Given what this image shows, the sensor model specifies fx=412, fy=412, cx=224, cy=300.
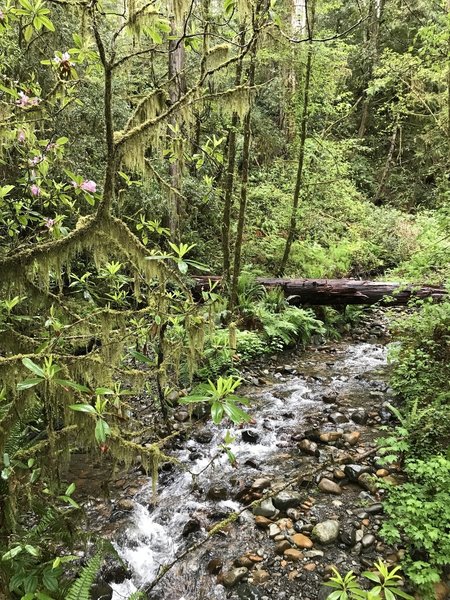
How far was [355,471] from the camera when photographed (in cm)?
484

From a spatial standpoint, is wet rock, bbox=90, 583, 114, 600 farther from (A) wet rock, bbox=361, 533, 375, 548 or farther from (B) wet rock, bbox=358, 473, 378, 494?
(B) wet rock, bbox=358, 473, 378, 494

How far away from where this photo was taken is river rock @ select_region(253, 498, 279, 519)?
14.6 ft

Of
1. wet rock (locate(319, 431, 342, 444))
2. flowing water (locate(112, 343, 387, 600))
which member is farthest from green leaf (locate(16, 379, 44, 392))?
wet rock (locate(319, 431, 342, 444))

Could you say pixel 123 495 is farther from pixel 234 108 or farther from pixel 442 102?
pixel 442 102

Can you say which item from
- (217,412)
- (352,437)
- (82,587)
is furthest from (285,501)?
(217,412)

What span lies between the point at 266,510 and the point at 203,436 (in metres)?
1.57

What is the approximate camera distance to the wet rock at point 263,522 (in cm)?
431

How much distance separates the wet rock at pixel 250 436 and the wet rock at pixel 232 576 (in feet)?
6.60

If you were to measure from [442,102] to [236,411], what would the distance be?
10380mm

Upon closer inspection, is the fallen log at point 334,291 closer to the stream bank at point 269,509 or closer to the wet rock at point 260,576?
the stream bank at point 269,509

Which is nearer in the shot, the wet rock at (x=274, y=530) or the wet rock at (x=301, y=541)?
the wet rock at (x=301, y=541)

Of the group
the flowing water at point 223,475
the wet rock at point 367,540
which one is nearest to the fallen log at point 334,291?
the flowing water at point 223,475

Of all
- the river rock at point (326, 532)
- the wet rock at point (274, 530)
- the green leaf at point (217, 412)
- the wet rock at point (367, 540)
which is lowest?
the wet rock at point (274, 530)

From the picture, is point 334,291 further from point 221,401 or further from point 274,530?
point 221,401
